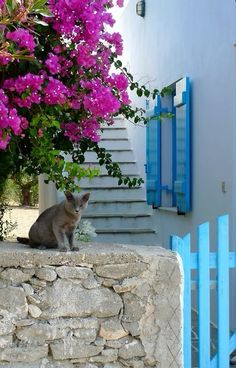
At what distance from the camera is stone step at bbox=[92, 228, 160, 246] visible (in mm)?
8180

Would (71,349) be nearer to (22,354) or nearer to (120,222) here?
(22,354)

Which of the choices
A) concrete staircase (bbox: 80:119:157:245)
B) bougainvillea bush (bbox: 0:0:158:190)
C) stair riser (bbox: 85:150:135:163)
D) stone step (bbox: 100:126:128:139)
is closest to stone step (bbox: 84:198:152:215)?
concrete staircase (bbox: 80:119:157:245)

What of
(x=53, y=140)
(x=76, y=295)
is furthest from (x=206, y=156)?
(x=76, y=295)

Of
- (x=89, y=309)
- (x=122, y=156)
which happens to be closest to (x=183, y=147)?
(x=122, y=156)

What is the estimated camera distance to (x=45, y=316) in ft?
10.9

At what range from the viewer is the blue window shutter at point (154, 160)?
8109mm

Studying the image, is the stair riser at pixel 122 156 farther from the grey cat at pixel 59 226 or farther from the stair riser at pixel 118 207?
the grey cat at pixel 59 226

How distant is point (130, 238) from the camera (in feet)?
27.3

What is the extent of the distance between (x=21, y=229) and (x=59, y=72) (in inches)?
384

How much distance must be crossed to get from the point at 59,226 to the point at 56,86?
31.8 inches

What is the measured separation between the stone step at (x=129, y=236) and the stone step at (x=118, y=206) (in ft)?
1.47

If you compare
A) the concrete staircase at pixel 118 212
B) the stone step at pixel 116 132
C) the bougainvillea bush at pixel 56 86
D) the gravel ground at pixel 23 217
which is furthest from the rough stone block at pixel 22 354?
the gravel ground at pixel 23 217

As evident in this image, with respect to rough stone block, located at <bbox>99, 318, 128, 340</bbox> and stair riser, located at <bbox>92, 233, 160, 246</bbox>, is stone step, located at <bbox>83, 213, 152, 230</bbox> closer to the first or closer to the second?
stair riser, located at <bbox>92, 233, 160, 246</bbox>

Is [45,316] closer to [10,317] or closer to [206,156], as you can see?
[10,317]
